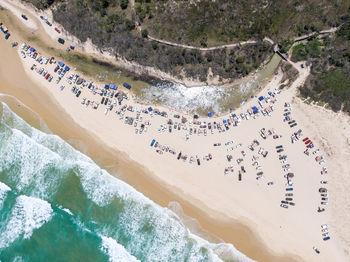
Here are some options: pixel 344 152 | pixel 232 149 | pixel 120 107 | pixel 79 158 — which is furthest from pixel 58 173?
pixel 344 152

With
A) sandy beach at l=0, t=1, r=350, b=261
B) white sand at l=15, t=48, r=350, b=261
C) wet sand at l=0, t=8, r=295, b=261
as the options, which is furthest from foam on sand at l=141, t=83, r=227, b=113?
wet sand at l=0, t=8, r=295, b=261

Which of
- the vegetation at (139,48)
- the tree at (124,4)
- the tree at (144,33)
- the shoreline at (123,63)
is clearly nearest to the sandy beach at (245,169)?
the shoreline at (123,63)

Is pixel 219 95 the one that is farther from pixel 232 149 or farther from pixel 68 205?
pixel 68 205

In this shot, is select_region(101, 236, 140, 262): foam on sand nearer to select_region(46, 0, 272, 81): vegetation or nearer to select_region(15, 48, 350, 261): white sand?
select_region(15, 48, 350, 261): white sand

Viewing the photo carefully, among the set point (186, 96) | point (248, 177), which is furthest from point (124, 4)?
point (248, 177)

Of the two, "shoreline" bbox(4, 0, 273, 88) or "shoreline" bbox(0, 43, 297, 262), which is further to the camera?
"shoreline" bbox(4, 0, 273, 88)

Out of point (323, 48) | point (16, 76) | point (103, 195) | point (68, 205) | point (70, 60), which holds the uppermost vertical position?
point (323, 48)

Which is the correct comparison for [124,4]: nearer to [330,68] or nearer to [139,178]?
[139,178]
